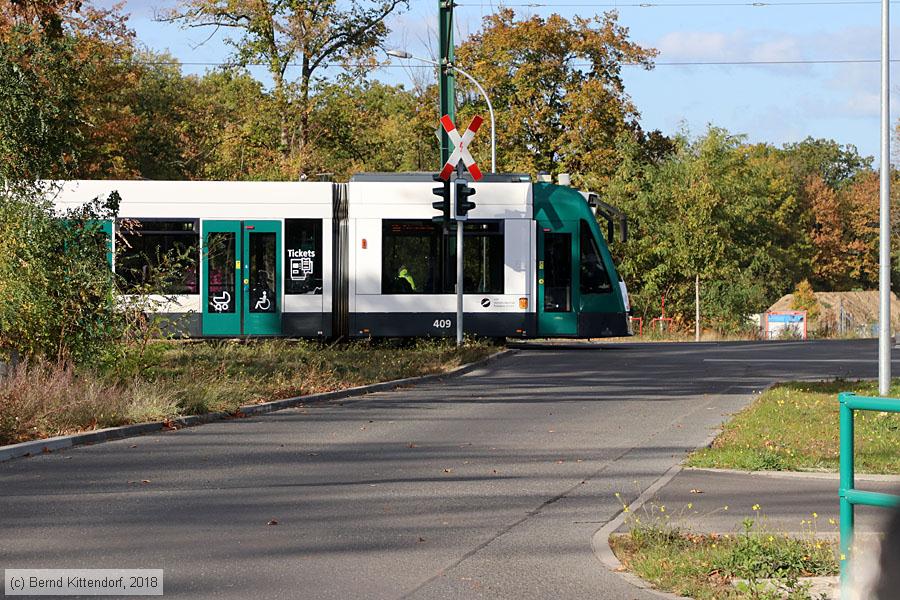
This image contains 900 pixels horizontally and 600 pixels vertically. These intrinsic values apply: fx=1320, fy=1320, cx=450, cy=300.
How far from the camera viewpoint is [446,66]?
102 feet

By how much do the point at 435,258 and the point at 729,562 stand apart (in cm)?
2305

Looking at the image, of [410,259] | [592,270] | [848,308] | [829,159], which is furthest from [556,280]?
[829,159]

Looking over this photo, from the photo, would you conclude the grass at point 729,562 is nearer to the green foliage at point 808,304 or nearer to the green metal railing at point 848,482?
the green metal railing at point 848,482

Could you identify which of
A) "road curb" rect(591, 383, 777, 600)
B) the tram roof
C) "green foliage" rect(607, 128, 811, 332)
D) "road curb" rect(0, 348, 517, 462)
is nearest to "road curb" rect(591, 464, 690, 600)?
"road curb" rect(591, 383, 777, 600)

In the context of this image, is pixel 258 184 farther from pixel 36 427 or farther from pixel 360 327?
pixel 36 427

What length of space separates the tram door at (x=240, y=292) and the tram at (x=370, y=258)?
2 cm

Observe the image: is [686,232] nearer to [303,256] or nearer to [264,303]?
[303,256]

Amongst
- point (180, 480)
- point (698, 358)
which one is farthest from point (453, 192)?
point (180, 480)

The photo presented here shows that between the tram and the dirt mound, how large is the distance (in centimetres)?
3557

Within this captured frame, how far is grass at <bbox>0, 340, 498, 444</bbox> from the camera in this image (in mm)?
13844

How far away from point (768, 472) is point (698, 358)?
17500mm

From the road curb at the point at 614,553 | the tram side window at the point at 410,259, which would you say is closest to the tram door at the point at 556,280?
the tram side window at the point at 410,259

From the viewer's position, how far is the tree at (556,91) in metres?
54.1

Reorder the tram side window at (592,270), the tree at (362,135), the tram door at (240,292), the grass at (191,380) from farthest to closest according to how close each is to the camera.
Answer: the tree at (362,135) → the tram side window at (592,270) → the tram door at (240,292) → the grass at (191,380)
